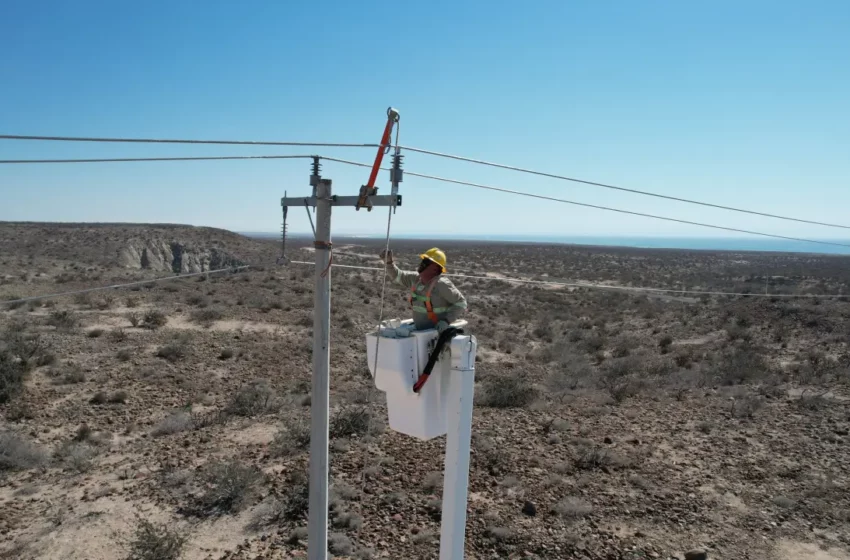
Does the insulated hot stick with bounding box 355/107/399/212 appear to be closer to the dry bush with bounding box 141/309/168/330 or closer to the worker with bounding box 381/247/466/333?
the worker with bounding box 381/247/466/333

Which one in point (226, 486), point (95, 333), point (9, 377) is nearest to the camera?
point (226, 486)

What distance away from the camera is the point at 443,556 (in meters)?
3.98

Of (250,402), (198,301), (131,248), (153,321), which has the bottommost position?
(250,402)

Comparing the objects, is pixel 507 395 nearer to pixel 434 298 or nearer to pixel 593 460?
pixel 593 460

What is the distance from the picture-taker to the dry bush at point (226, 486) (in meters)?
7.58

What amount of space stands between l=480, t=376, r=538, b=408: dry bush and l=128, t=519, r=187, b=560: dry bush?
7.27 metres

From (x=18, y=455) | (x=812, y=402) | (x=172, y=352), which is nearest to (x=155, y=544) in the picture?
(x=18, y=455)

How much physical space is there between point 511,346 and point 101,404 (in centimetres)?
1318

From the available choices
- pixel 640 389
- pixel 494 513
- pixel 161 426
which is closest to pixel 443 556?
pixel 494 513

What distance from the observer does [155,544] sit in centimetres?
636

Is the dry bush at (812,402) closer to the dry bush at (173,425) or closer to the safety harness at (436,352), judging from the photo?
the safety harness at (436,352)

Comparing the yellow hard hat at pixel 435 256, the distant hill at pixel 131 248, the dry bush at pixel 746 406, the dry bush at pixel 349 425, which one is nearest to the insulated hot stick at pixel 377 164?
the yellow hard hat at pixel 435 256

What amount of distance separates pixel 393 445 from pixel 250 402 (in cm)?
365

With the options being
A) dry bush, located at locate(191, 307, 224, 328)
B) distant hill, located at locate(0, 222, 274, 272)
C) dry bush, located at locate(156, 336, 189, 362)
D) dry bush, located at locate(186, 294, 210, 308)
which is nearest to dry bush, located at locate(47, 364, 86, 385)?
dry bush, located at locate(156, 336, 189, 362)
